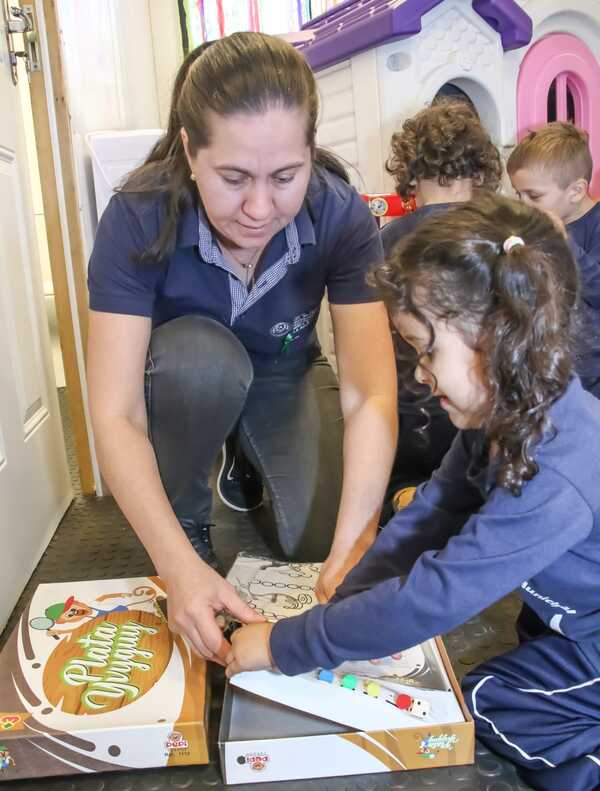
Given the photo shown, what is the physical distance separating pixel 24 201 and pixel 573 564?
1.00 meters

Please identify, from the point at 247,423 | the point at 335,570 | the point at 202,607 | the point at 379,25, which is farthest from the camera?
the point at 379,25

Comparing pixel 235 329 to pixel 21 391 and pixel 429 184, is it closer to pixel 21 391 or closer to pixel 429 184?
pixel 21 391

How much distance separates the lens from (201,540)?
1005mm

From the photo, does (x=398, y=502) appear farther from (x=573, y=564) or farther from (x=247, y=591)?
(x=573, y=564)

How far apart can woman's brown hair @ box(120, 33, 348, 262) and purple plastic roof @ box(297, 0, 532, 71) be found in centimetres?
77

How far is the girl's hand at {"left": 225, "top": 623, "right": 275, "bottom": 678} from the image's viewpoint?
65 cm

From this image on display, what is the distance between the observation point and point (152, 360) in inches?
36.4

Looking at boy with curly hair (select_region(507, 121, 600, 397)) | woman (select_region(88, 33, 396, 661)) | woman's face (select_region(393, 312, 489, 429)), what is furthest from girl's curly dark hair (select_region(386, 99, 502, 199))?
woman's face (select_region(393, 312, 489, 429))

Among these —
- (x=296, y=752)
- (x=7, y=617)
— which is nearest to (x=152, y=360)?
(x=7, y=617)

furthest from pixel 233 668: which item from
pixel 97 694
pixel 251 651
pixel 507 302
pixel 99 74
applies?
pixel 99 74

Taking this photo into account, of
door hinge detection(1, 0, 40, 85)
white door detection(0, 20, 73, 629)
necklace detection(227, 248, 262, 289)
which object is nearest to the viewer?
necklace detection(227, 248, 262, 289)

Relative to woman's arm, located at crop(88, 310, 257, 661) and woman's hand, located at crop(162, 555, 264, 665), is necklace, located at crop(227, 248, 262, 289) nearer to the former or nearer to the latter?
woman's arm, located at crop(88, 310, 257, 661)

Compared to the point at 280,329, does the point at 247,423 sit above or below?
below

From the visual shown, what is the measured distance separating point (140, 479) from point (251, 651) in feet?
0.71
